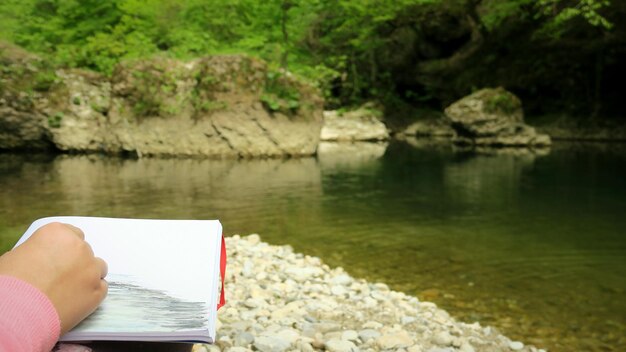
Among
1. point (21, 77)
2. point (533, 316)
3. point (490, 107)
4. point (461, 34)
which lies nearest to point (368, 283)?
point (533, 316)

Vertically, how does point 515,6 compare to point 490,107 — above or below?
above

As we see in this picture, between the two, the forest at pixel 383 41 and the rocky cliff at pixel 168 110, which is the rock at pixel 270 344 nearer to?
the rocky cliff at pixel 168 110

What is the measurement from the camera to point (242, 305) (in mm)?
2953

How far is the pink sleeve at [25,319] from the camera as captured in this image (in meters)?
0.57

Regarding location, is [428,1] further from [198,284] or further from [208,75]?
[198,284]

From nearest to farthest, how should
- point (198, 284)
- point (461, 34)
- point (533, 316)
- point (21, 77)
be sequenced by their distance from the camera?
point (198, 284)
point (533, 316)
point (21, 77)
point (461, 34)

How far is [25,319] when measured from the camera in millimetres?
595

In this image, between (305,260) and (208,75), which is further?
(208,75)

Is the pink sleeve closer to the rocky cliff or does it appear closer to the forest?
the rocky cliff

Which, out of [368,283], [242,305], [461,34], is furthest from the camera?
[461,34]

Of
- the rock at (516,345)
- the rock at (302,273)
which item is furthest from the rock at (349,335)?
the rock at (302,273)

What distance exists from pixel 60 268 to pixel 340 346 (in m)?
1.79

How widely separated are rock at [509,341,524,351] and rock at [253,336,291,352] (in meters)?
1.21

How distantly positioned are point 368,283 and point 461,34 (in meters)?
23.6
